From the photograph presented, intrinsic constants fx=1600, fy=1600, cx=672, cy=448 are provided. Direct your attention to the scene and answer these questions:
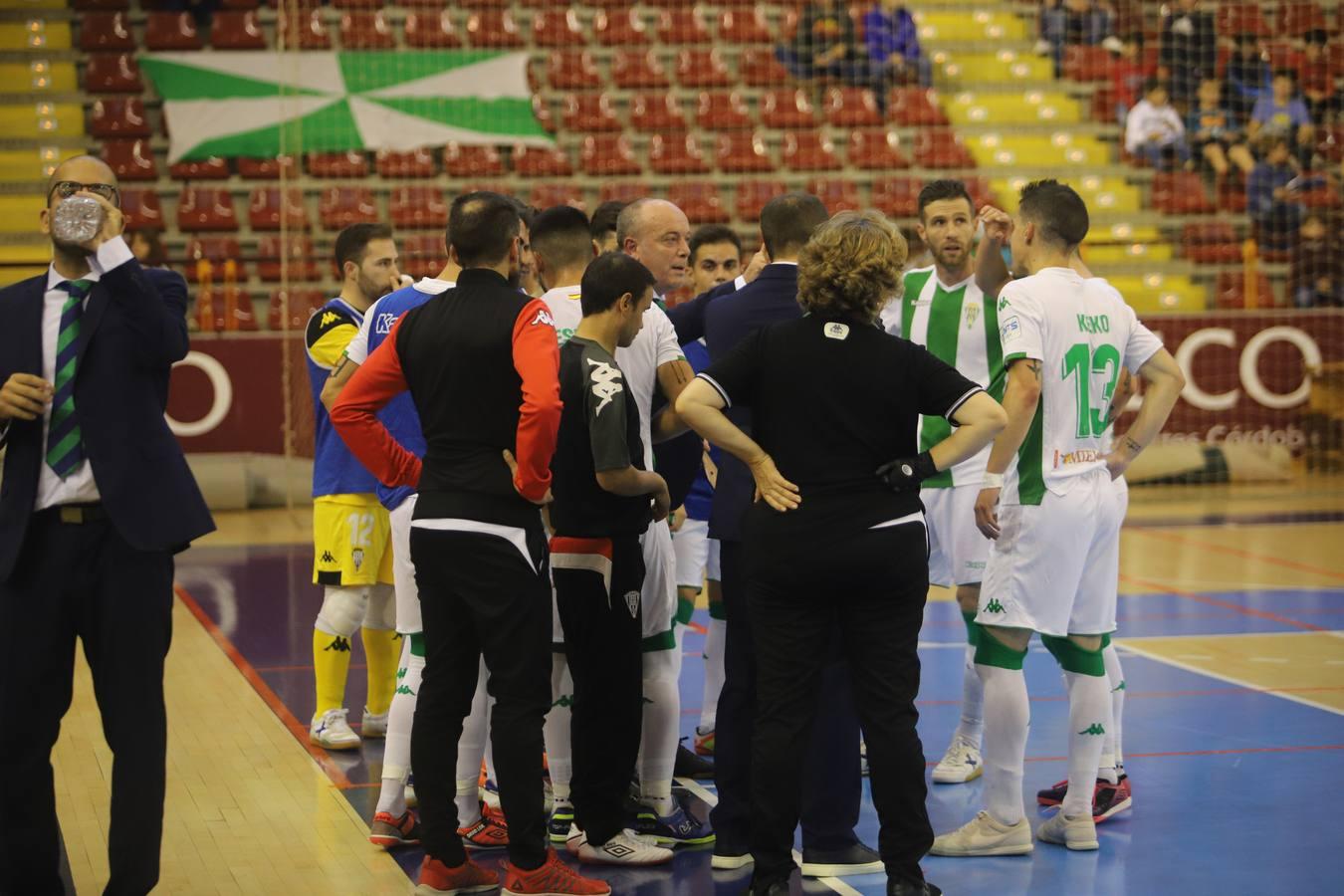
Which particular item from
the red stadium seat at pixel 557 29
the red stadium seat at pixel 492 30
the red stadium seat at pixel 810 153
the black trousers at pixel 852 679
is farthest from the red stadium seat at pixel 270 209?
the black trousers at pixel 852 679

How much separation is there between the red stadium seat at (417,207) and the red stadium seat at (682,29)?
3.96m

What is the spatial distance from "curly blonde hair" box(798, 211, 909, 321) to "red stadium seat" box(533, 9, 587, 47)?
15.7 meters

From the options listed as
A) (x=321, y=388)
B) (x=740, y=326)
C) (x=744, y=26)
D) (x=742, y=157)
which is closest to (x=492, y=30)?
(x=744, y=26)

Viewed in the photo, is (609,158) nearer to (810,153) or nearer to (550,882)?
(810,153)

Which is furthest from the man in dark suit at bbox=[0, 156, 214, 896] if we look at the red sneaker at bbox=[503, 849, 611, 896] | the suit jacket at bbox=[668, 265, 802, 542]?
the suit jacket at bbox=[668, 265, 802, 542]

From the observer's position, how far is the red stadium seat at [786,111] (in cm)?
1920

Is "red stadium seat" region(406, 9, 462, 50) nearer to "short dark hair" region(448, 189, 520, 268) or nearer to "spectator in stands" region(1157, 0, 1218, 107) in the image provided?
"spectator in stands" region(1157, 0, 1218, 107)

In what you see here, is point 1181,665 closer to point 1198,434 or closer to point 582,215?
point 582,215

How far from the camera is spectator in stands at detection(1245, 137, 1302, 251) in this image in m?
17.6

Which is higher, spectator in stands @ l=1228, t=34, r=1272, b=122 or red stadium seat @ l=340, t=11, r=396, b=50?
red stadium seat @ l=340, t=11, r=396, b=50

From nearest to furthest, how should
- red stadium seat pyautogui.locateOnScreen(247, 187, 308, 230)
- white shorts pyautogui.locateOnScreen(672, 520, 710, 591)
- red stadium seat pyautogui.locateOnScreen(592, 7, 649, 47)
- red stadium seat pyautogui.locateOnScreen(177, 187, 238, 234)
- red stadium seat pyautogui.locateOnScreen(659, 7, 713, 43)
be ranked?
white shorts pyautogui.locateOnScreen(672, 520, 710, 591) → red stadium seat pyautogui.locateOnScreen(247, 187, 308, 230) → red stadium seat pyautogui.locateOnScreen(177, 187, 238, 234) → red stadium seat pyautogui.locateOnScreen(592, 7, 649, 47) → red stadium seat pyautogui.locateOnScreen(659, 7, 713, 43)

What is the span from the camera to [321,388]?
6.54m


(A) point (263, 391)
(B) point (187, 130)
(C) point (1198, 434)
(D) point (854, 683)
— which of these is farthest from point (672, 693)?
(B) point (187, 130)

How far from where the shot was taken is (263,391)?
49.3ft
